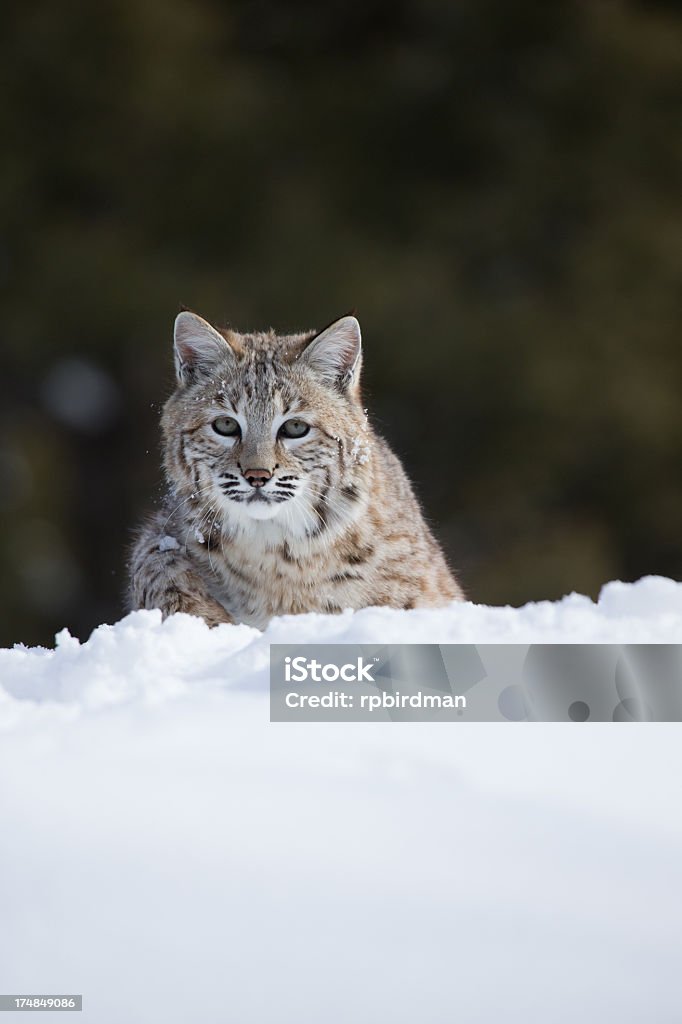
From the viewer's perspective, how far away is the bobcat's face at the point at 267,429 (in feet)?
16.7

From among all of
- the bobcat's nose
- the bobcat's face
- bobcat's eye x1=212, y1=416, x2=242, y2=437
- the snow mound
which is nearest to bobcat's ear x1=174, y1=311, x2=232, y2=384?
the bobcat's face

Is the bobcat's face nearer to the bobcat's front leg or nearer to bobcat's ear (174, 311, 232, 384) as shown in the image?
bobcat's ear (174, 311, 232, 384)

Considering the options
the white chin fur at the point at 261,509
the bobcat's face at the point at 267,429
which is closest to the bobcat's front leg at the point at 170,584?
the bobcat's face at the point at 267,429

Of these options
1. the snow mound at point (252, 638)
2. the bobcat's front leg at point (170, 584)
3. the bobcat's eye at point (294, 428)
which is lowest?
the snow mound at point (252, 638)

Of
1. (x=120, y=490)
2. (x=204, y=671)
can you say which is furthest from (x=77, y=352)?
(x=204, y=671)

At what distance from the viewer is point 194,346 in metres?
5.44

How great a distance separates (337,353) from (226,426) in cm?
51

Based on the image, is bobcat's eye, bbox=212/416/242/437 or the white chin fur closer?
the white chin fur

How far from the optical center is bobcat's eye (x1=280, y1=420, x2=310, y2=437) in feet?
17.0

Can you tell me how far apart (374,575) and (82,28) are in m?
12.3

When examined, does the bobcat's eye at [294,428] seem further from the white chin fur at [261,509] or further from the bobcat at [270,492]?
the white chin fur at [261,509]

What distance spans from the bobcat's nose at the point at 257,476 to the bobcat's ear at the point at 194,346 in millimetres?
578

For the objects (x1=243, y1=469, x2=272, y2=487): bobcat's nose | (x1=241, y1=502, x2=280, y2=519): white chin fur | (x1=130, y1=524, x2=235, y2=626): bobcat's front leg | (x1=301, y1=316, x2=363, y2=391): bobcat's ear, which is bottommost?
(x1=130, y1=524, x2=235, y2=626): bobcat's front leg

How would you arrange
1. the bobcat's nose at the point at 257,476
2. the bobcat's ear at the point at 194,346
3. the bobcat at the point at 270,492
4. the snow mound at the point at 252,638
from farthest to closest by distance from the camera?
the bobcat's ear at the point at 194,346 → the bobcat at the point at 270,492 → the bobcat's nose at the point at 257,476 → the snow mound at the point at 252,638
